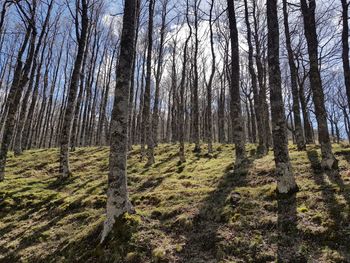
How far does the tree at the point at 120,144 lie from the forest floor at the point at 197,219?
0.34 metres

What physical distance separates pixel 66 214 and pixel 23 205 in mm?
2265

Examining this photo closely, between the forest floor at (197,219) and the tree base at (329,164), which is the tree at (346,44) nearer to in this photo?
the forest floor at (197,219)

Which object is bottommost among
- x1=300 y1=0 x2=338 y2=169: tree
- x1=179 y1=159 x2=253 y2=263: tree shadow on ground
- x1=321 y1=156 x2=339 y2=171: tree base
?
x1=179 y1=159 x2=253 y2=263: tree shadow on ground

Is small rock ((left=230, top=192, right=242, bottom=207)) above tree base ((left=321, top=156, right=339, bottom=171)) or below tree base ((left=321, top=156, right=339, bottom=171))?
below

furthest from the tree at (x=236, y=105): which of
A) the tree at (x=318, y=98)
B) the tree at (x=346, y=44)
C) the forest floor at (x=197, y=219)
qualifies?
the tree at (x=346, y=44)

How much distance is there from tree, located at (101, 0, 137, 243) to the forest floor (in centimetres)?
34

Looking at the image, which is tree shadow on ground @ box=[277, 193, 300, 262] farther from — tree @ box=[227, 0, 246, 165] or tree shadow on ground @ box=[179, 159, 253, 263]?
tree @ box=[227, 0, 246, 165]

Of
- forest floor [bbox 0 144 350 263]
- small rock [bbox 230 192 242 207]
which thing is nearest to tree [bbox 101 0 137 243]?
forest floor [bbox 0 144 350 263]

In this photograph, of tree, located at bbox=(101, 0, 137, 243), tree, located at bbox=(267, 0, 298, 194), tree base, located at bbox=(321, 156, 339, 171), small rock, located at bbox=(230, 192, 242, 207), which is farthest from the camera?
tree base, located at bbox=(321, 156, 339, 171)

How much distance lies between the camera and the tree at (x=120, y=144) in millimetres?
6461

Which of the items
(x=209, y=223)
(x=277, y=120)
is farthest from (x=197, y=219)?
(x=277, y=120)

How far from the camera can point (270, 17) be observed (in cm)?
794

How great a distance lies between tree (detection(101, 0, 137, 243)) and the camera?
6.46m

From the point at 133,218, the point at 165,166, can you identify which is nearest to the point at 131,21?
the point at 133,218
